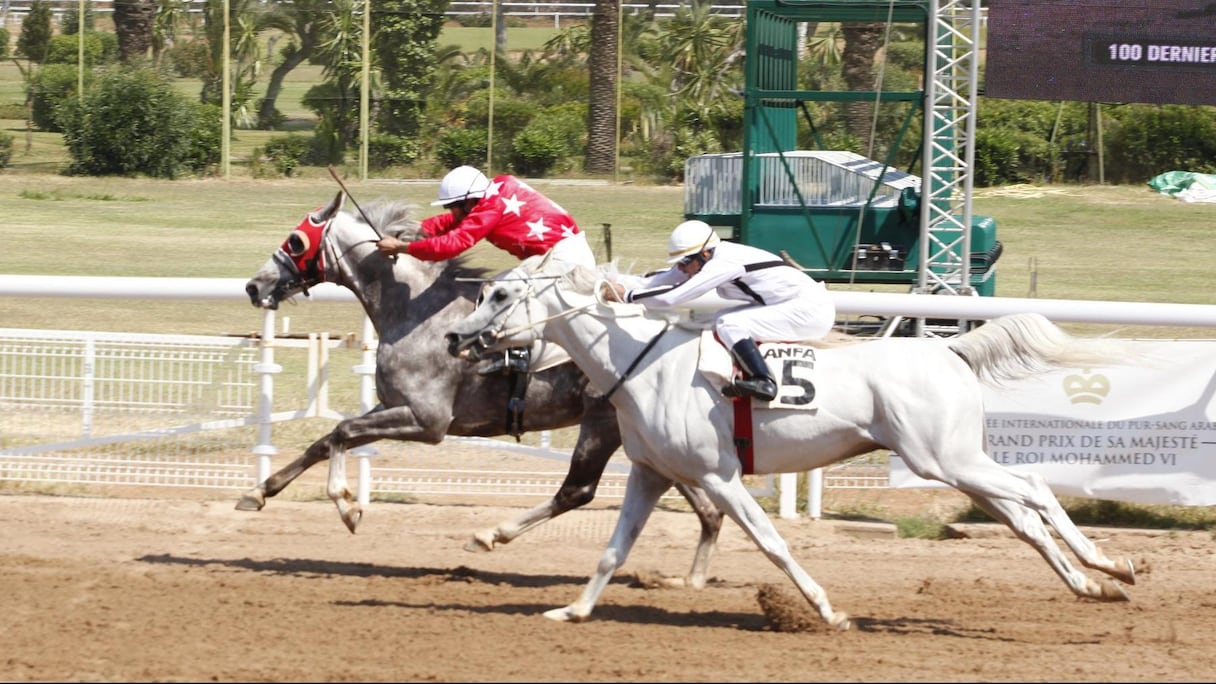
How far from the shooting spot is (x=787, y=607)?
7.05 metres

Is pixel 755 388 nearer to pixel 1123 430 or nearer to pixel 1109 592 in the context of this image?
pixel 1109 592

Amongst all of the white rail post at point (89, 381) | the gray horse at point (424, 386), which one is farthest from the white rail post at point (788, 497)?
the white rail post at point (89, 381)

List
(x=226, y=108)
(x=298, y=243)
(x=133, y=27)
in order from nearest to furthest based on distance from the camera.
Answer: (x=298, y=243)
(x=226, y=108)
(x=133, y=27)

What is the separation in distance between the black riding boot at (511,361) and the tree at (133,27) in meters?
25.0

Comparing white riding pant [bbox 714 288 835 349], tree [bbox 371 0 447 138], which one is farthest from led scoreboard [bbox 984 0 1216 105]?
tree [bbox 371 0 447 138]

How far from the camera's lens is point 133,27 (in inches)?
1230

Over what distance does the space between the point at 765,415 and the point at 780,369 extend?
0.21 meters

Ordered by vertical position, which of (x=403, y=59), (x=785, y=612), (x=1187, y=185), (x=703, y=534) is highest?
(x=403, y=59)

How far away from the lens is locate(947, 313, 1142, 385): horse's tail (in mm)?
7184

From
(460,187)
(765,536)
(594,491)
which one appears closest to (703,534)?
(594,491)

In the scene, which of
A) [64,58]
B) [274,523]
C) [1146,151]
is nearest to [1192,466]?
[274,523]

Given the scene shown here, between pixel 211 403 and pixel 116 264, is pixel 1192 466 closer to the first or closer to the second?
pixel 211 403

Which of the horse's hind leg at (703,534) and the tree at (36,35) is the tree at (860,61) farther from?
the horse's hind leg at (703,534)

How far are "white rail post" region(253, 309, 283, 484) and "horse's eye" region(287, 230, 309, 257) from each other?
3.47ft
